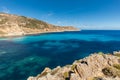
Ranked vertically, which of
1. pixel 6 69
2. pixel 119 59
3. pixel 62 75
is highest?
pixel 119 59

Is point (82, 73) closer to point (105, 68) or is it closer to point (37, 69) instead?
point (105, 68)

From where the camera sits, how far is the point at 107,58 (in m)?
33.1

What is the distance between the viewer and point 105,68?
29.5 m

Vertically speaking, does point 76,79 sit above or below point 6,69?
above

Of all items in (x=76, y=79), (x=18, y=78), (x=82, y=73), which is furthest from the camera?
(x=18, y=78)

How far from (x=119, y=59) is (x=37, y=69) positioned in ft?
97.0

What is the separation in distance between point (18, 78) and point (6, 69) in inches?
464

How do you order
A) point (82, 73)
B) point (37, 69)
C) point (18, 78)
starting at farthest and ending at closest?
point (37, 69)
point (18, 78)
point (82, 73)

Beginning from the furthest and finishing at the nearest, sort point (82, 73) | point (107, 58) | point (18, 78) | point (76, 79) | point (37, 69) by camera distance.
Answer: point (37, 69) → point (18, 78) → point (107, 58) → point (82, 73) → point (76, 79)

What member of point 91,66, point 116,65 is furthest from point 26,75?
point 116,65

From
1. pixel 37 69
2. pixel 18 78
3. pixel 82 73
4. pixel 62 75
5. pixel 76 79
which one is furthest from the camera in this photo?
pixel 37 69

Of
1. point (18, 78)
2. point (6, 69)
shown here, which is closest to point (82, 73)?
point (18, 78)

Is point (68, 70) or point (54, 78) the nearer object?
point (54, 78)

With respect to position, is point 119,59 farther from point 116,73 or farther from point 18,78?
point 18,78
